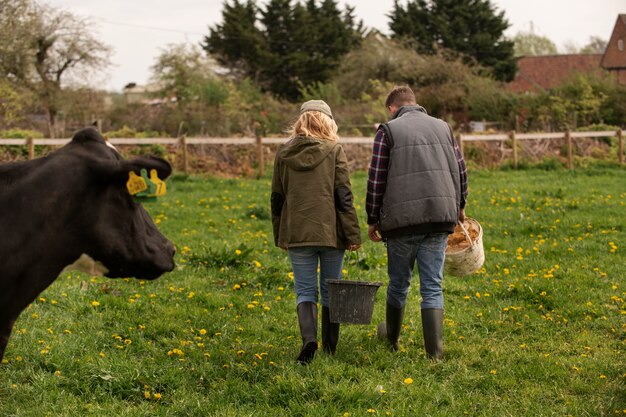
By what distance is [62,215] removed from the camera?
3422mm

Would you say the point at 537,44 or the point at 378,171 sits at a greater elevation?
the point at 537,44

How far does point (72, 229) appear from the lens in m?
3.46

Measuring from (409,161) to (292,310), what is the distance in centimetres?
220

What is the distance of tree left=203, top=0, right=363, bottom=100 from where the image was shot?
4097cm

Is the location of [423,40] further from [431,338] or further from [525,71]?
[431,338]

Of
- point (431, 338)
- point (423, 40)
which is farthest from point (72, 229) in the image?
point (423, 40)

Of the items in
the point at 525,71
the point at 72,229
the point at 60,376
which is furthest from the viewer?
the point at 525,71

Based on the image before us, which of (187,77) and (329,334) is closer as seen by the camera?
(329,334)

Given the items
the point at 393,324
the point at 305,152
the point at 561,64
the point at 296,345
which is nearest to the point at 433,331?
the point at 393,324

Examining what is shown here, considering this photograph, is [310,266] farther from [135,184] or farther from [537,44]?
[537,44]

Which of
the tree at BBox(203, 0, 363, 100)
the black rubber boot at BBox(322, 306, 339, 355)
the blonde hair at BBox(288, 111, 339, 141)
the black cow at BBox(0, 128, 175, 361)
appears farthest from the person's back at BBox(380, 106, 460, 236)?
the tree at BBox(203, 0, 363, 100)

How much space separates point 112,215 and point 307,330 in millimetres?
2437

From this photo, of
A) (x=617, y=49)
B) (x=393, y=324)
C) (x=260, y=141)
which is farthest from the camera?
(x=617, y=49)

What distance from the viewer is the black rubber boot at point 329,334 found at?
5871 millimetres
